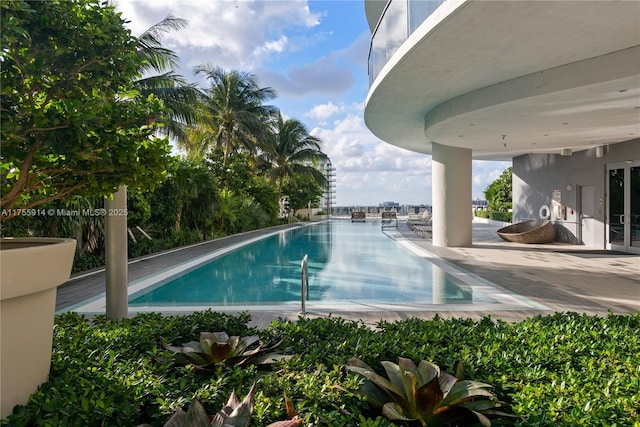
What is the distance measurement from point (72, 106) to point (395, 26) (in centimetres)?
712

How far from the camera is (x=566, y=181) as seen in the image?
48.2 feet

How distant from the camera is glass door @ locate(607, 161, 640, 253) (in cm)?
1154

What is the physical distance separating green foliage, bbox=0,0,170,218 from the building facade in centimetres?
442

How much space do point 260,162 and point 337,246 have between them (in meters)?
14.0

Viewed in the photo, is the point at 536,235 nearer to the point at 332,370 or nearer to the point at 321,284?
the point at 321,284

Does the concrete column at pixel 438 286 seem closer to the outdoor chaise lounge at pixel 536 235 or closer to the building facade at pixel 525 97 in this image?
the building facade at pixel 525 97

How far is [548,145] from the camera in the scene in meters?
13.2

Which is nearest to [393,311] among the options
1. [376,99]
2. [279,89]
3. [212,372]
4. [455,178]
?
[212,372]

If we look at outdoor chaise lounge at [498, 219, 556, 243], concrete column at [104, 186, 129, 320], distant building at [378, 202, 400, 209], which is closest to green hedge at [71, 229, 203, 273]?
concrete column at [104, 186, 129, 320]

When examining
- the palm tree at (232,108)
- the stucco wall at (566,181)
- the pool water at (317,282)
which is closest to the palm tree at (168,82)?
the palm tree at (232,108)

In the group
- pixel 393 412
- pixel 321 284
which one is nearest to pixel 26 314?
pixel 393 412

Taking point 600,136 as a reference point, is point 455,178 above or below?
below

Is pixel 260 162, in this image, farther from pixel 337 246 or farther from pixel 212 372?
pixel 212 372

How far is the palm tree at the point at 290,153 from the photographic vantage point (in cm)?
2830
